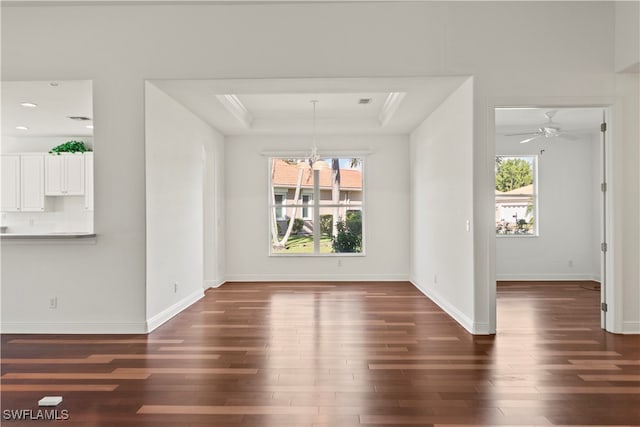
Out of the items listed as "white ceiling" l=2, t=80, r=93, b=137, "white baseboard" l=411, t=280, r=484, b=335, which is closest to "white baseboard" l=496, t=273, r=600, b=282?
"white baseboard" l=411, t=280, r=484, b=335

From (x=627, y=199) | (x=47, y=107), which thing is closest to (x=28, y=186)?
(x=47, y=107)

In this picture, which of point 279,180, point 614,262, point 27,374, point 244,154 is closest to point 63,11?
point 27,374

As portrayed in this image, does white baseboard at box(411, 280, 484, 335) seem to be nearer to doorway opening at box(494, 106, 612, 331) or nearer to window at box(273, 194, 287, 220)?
doorway opening at box(494, 106, 612, 331)

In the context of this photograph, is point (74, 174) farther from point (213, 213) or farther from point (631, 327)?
point (631, 327)

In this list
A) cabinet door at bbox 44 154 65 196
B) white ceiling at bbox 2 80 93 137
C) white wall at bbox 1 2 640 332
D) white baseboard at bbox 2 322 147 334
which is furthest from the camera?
cabinet door at bbox 44 154 65 196

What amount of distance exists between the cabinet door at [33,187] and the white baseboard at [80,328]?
435cm

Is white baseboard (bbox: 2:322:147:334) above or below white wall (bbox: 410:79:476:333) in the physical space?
below

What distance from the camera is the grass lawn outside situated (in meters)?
8.30

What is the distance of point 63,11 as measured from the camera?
447 centimetres

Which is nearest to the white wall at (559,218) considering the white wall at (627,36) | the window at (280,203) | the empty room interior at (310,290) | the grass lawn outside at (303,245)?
the empty room interior at (310,290)

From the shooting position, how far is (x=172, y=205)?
5.30 m

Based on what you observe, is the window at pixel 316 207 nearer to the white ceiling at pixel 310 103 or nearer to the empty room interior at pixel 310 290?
the white ceiling at pixel 310 103

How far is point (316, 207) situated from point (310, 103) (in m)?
2.28

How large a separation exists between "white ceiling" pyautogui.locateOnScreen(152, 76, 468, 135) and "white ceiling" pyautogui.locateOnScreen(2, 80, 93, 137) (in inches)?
49.8
